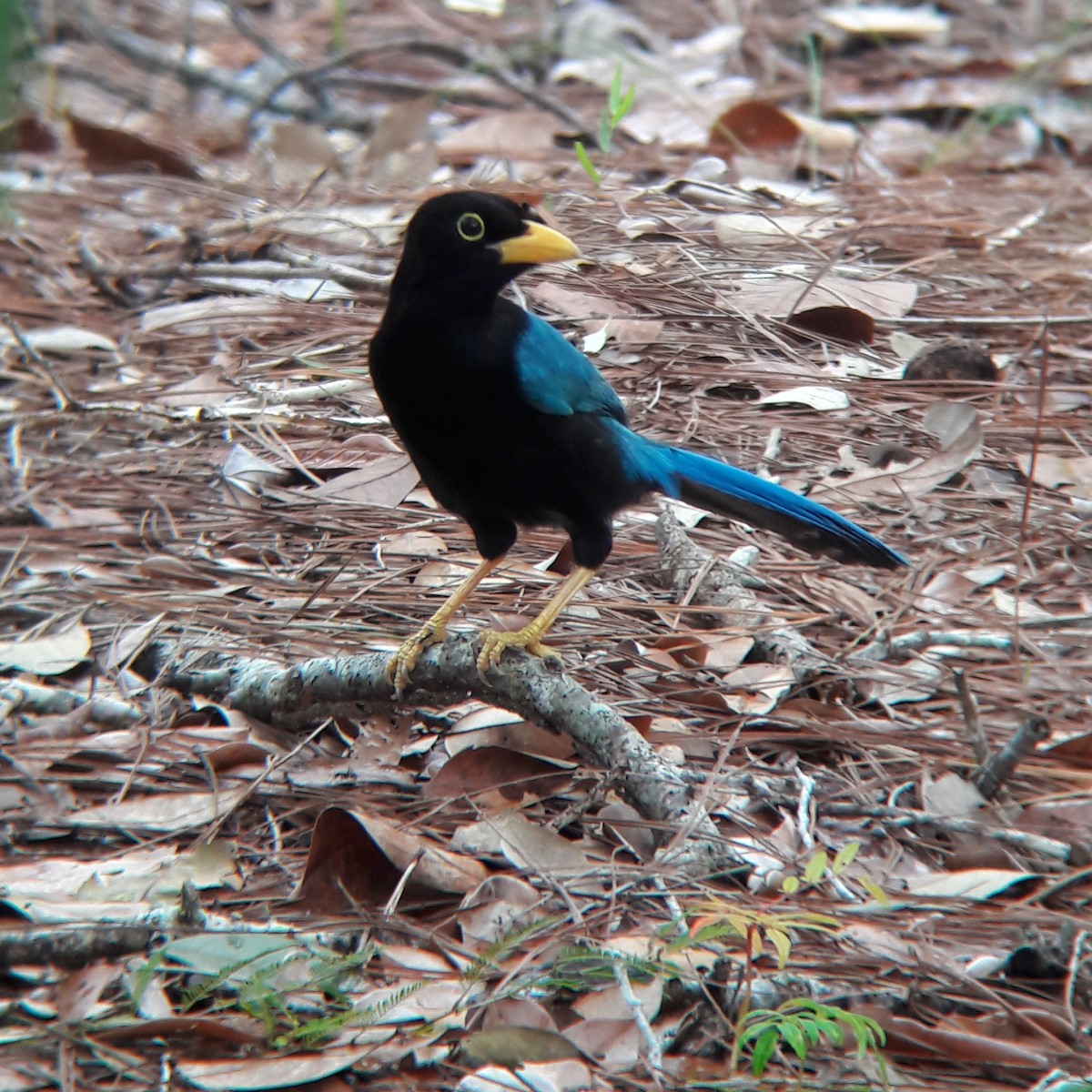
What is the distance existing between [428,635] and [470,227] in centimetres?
93

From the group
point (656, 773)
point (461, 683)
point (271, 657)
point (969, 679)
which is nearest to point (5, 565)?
point (271, 657)

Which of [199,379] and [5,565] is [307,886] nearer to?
[5,565]

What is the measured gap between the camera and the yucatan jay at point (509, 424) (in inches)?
120

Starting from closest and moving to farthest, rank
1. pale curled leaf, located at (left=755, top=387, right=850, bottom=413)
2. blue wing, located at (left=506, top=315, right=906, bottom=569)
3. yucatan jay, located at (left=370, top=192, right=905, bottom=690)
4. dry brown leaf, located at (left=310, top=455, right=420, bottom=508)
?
yucatan jay, located at (left=370, top=192, right=905, bottom=690) < blue wing, located at (left=506, top=315, right=906, bottom=569) < dry brown leaf, located at (left=310, top=455, right=420, bottom=508) < pale curled leaf, located at (left=755, top=387, right=850, bottom=413)

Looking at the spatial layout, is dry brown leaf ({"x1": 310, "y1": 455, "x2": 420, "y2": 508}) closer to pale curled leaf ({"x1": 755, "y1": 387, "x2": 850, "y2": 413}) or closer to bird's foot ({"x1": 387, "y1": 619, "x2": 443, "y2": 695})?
bird's foot ({"x1": 387, "y1": 619, "x2": 443, "y2": 695})

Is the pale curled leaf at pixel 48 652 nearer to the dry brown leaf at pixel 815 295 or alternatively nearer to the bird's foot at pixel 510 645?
the bird's foot at pixel 510 645

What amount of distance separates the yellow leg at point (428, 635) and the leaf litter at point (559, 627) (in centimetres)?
10

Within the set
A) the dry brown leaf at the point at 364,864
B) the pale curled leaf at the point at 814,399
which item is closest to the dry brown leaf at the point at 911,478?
the pale curled leaf at the point at 814,399

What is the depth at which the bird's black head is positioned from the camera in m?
3.14

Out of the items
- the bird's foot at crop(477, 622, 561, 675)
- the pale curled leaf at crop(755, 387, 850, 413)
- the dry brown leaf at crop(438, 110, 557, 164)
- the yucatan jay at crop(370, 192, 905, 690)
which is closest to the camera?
the bird's foot at crop(477, 622, 561, 675)

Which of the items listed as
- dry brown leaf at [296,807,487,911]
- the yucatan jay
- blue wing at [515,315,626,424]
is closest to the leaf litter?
dry brown leaf at [296,807,487,911]

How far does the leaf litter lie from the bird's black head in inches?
33.1

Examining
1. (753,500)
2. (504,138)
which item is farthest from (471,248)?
(504,138)

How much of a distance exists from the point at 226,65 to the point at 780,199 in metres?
3.84
